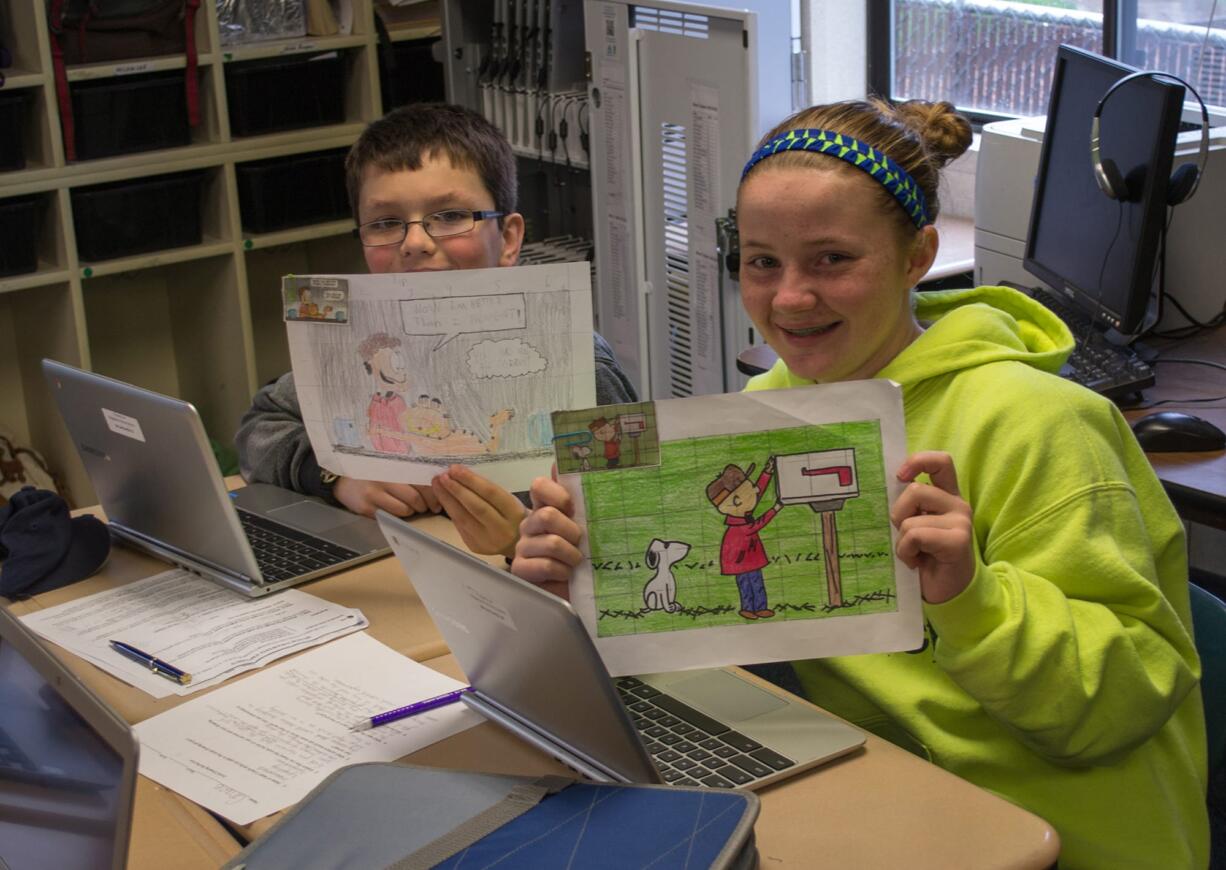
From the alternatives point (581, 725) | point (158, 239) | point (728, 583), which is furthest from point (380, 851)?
point (158, 239)

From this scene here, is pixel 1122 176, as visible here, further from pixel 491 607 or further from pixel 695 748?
pixel 491 607

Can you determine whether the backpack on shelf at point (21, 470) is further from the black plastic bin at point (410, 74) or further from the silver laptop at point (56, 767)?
the silver laptop at point (56, 767)

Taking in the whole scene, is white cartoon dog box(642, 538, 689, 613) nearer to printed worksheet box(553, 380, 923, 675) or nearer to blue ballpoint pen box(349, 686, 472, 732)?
printed worksheet box(553, 380, 923, 675)

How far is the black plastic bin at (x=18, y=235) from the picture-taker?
348cm

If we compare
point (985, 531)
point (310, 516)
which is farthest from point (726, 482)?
point (310, 516)

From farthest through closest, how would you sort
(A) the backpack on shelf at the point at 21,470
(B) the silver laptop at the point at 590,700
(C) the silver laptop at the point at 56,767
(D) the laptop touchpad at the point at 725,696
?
(A) the backpack on shelf at the point at 21,470, (D) the laptop touchpad at the point at 725,696, (B) the silver laptop at the point at 590,700, (C) the silver laptop at the point at 56,767

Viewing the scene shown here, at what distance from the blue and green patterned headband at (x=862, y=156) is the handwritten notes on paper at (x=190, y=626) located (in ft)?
2.37

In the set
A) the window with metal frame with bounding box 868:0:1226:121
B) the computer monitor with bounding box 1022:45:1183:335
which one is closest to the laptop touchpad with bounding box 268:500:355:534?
the computer monitor with bounding box 1022:45:1183:335

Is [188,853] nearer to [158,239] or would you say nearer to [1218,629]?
[1218,629]

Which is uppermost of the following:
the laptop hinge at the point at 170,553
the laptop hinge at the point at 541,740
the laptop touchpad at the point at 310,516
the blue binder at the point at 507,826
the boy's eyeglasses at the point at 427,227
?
the boy's eyeglasses at the point at 427,227

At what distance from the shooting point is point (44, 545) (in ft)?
5.80

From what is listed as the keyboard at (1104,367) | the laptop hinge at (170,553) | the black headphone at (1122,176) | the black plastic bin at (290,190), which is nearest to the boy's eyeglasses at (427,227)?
the laptop hinge at (170,553)

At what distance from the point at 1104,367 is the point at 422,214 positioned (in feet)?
3.85

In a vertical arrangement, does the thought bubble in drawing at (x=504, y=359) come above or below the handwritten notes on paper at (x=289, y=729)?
above
